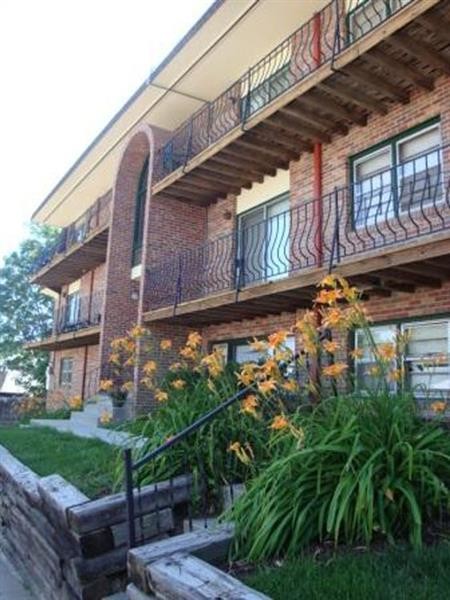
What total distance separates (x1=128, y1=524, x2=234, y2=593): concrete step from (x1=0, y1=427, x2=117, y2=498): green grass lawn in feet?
7.55

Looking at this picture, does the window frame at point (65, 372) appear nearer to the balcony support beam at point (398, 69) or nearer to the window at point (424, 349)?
the window at point (424, 349)

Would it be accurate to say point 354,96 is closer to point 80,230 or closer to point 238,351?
point 238,351

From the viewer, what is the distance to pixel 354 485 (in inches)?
153

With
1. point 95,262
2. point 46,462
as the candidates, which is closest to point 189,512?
point 46,462

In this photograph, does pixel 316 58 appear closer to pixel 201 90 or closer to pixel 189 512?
pixel 201 90

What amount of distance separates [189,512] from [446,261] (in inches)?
167

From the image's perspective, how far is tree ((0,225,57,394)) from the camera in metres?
32.6

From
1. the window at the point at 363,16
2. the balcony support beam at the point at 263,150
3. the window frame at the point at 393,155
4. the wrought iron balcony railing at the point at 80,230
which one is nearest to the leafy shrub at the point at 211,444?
the window frame at the point at 393,155

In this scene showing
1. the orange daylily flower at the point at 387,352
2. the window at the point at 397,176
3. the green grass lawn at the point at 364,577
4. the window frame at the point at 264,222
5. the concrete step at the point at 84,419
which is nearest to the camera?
the green grass lawn at the point at 364,577

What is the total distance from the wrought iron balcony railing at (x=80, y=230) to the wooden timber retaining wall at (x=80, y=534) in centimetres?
1296

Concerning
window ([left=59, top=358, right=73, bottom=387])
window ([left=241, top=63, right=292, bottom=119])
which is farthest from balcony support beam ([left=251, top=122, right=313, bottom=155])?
window ([left=59, top=358, right=73, bottom=387])

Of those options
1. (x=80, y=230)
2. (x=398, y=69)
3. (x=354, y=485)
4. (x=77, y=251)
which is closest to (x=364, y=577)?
(x=354, y=485)

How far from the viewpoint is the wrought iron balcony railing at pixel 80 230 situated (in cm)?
1947

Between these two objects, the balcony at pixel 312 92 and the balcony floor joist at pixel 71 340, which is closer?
the balcony at pixel 312 92
